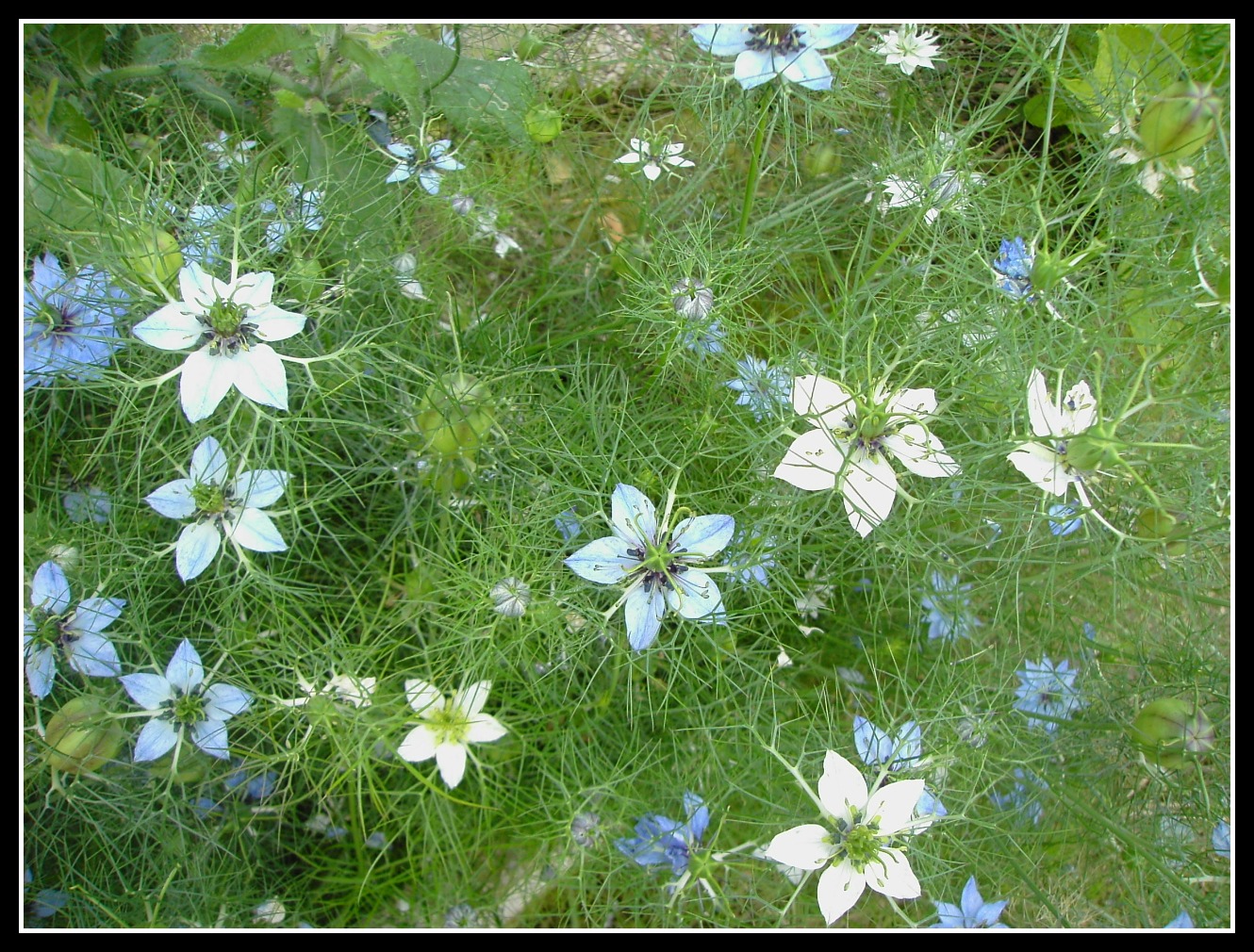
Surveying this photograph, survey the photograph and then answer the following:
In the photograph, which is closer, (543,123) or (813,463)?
(813,463)

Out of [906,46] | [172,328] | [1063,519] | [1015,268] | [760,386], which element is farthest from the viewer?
[906,46]

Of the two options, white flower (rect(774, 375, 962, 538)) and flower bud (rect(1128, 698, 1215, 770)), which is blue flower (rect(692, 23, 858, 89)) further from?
flower bud (rect(1128, 698, 1215, 770))

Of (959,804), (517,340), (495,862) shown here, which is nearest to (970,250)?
(517,340)

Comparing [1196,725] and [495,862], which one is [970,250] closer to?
[1196,725]

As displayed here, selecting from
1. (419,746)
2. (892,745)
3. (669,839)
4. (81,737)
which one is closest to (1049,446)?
(892,745)

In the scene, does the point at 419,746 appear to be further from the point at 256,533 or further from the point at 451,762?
the point at 256,533

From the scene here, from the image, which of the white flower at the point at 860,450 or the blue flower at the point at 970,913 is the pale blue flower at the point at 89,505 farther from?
the blue flower at the point at 970,913
